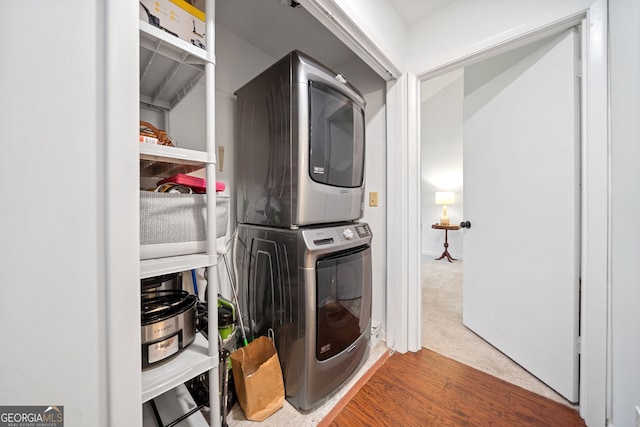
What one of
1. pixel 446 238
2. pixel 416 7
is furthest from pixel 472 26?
pixel 446 238

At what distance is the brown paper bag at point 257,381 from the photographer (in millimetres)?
1068

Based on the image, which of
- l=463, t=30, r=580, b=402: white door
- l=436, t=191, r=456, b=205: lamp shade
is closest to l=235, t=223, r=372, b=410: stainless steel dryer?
l=463, t=30, r=580, b=402: white door

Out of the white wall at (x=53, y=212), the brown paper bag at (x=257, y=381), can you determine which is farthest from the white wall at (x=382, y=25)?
the brown paper bag at (x=257, y=381)

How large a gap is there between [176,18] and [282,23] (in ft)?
3.50

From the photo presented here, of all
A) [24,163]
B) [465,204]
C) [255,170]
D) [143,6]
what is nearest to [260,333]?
[255,170]

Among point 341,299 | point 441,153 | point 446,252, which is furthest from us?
point 441,153

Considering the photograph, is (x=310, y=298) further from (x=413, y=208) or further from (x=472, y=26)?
(x=472, y=26)

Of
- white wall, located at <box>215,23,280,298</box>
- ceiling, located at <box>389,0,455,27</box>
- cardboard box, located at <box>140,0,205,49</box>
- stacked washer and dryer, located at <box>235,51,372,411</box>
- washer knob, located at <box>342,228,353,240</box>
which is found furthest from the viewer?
white wall, located at <box>215,23,280,298</box>

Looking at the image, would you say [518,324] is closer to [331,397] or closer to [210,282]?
[331,397]

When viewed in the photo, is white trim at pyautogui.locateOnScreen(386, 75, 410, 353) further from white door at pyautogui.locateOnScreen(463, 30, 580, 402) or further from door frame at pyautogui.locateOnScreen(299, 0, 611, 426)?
white door at pyautogui.locateOnScreen(463, 30, 580, 402)

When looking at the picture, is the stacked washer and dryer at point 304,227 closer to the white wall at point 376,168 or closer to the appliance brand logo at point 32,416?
the white wall at point 376,168

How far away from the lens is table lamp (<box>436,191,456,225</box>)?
436 centimetres

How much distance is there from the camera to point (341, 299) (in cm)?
→ 130

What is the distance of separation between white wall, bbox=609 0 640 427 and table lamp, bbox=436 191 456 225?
141 inches
